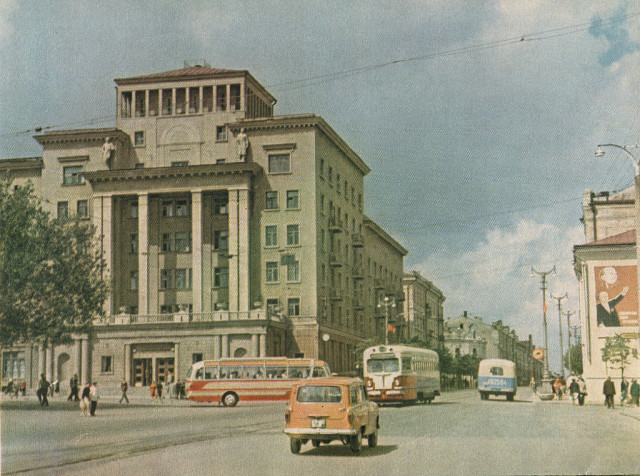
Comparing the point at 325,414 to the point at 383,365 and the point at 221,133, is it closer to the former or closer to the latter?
the point at 383,365

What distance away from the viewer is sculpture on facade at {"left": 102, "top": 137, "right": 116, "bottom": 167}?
3054 inches

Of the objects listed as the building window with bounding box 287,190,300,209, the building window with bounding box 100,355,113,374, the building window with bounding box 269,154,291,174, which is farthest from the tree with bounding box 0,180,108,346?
the building window with bounding box 269,154,291,174

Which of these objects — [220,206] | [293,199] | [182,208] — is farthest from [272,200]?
[182,208]

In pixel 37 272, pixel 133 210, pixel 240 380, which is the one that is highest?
pixel 133 210

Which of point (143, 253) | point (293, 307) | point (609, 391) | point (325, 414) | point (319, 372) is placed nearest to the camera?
point (325, 414)

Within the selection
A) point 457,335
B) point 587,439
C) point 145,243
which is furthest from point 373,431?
point 457,335

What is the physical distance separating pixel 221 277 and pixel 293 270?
243 inches

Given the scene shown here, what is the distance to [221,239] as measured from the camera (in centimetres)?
7675

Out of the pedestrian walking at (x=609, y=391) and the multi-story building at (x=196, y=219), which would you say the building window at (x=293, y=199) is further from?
the pedestrian walking at (x=609, y=391)

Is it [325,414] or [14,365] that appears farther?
[14,365]

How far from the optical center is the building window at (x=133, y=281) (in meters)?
76.8

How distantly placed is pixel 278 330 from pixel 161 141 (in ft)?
67.6

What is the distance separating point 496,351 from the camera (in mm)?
158875

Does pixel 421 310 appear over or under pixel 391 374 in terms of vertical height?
over
